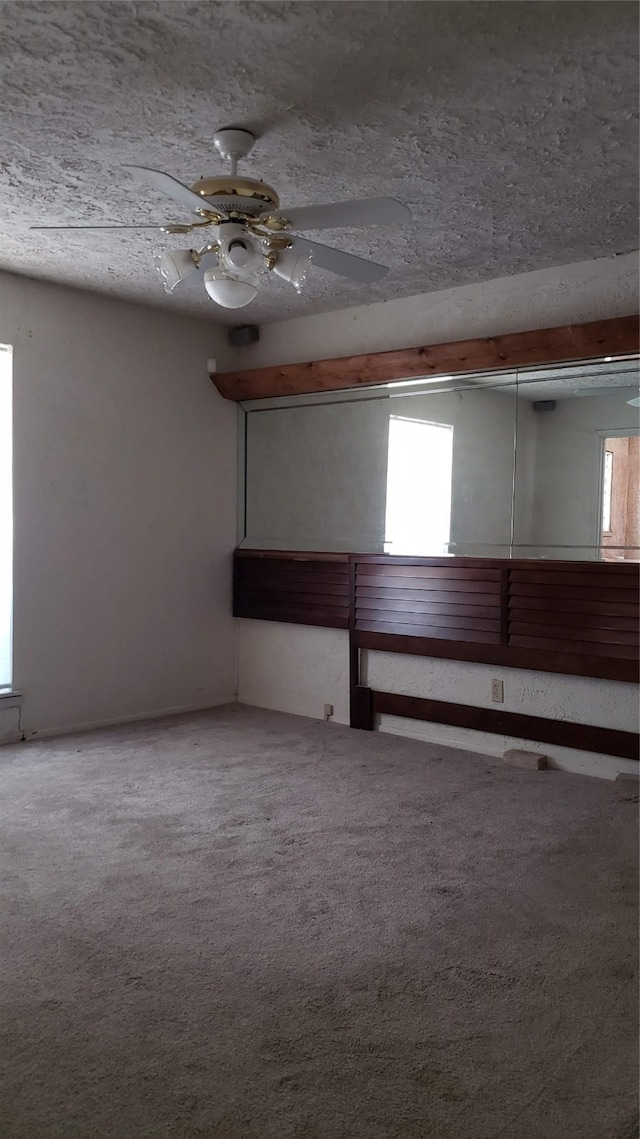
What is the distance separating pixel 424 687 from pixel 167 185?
318 cm

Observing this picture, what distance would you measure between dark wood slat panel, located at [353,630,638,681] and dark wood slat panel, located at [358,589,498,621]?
0.16 m

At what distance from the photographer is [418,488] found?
4.83 meters

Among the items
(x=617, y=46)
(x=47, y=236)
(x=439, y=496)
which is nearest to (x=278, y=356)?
(x=439, y=496)

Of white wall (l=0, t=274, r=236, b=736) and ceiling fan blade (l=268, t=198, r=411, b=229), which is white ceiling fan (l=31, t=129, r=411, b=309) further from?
white wall (l=0, t=274, r=236, b=736)

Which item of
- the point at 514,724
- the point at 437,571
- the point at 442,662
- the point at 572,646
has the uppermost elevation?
the point at 437,571

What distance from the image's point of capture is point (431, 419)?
4.77 meters

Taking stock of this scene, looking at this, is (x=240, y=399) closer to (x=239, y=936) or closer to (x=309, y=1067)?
(x=239, y=936)

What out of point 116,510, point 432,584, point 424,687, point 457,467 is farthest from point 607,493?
point 116,510

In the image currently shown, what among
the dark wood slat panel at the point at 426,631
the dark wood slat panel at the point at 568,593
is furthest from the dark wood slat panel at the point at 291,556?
the dark wood slat panel at the point at 568,593

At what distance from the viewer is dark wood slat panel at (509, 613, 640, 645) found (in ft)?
13.2

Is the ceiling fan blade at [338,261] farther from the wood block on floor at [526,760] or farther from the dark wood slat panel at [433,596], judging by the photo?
the wood block on floor at [526,760]

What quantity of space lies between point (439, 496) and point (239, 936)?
9.29 ft

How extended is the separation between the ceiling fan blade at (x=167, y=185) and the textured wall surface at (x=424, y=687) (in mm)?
2874

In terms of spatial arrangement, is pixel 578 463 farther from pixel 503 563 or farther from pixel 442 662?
pixel 442 662
